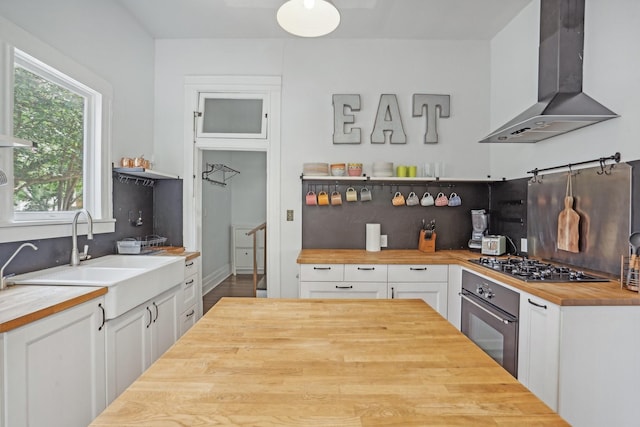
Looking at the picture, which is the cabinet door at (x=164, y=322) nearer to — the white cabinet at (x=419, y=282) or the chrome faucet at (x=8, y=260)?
the chrome faucet at (x=8, y=260)

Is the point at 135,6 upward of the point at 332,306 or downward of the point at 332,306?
upward

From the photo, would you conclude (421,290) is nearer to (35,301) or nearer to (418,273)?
(418,273)

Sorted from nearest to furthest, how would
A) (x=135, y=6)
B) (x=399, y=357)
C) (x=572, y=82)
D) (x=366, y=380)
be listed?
(x=366, y=380), (x=399, y=357), (x=572, y=82), (x=135, y=6)

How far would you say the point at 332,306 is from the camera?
1.38 meters

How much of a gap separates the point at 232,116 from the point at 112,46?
113cm

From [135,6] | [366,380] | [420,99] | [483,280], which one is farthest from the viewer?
[420,99]

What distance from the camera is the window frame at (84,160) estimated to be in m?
1.81

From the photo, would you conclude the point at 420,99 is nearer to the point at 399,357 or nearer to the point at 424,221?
the point at 424,221

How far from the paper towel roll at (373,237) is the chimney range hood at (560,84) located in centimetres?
135

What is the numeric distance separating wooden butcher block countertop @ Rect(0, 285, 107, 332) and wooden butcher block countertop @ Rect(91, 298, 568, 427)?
740 millimetres

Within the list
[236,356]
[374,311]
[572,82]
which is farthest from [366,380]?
[572,82]

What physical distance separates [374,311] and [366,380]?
0.52m

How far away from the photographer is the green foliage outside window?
1984mm

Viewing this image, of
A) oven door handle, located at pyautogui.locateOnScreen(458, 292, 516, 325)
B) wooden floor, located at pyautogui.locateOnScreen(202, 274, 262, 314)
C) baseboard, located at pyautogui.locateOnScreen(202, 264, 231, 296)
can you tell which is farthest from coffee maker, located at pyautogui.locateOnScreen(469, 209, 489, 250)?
baseboard, located at pyautogui.locateOnScreen(202, 264, 231, 296)
